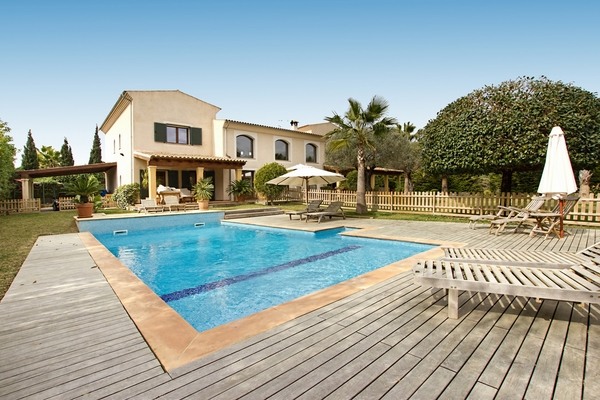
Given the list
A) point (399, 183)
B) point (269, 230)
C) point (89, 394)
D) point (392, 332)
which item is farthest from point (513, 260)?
point (399, 183)

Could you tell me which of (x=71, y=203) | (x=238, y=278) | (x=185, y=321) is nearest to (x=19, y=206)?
(x=71, y=203)

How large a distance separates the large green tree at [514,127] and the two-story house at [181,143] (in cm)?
1243

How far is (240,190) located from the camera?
19906 mm

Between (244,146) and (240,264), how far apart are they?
1621 cm

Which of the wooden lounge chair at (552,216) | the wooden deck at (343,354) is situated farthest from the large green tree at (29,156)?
the wooden lounge chair at (552,216)

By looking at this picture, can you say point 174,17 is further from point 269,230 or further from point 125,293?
point 125,293

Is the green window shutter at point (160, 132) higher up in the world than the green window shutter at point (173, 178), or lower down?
higher up

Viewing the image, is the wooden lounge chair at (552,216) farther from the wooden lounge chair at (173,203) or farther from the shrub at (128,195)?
the shrub at (128,195)

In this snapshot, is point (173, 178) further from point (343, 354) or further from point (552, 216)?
point (343, 354)

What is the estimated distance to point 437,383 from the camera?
200 cm

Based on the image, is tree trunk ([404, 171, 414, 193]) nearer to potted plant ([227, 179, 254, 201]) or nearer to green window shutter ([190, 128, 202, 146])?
potted plant ([227, 179, 254, 201])

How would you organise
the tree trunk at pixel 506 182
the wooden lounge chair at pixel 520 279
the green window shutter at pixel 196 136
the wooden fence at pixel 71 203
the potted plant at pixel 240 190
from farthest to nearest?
Answer: the green window shutter at pixel 196 136 → the potted plant at pixel 240 190 → the wooden fence at pixel 71 203 → the tree trunk at pixel 506 182 → the wooden lounge chair at pixel 520 279

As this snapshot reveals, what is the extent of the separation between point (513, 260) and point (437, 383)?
2501 mm

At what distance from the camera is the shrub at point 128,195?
17500mm
